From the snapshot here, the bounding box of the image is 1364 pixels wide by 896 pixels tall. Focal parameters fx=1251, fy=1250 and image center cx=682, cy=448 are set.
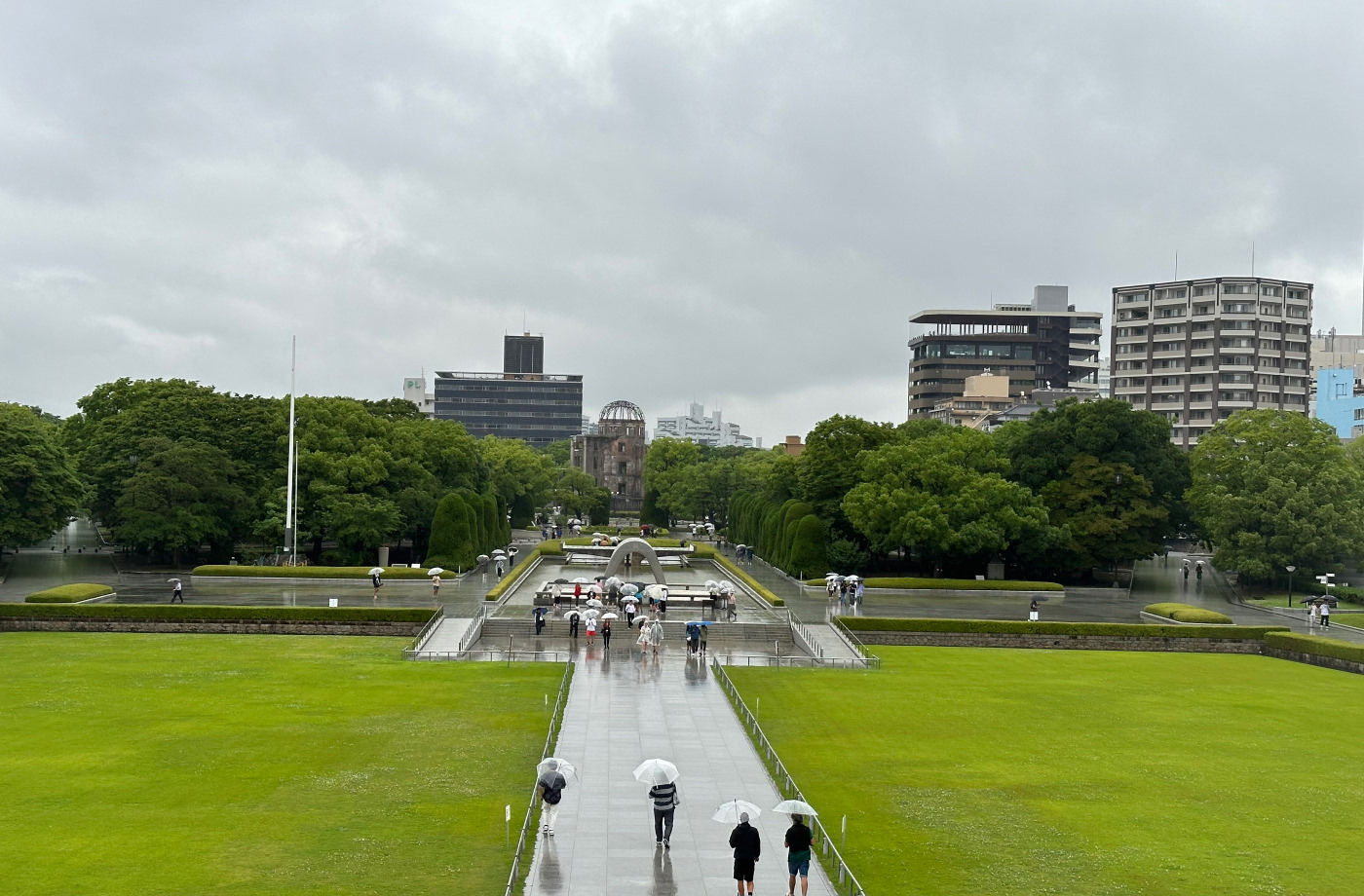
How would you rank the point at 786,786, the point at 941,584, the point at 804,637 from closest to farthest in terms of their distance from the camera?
the point at 786,786, the point at 804,637, the point at 941,584

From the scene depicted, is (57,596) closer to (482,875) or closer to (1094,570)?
(482,875)

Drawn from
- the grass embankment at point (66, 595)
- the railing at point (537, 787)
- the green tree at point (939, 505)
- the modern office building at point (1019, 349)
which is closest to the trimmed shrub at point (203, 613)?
the grass embankment at point (66, 595)

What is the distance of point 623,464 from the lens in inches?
6708

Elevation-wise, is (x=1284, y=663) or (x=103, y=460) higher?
A: (x=103, y=460)

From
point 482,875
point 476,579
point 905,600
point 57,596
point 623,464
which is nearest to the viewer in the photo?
point 482,875

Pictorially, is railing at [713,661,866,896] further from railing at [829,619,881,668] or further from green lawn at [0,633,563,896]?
railing at [829,619,881,668]

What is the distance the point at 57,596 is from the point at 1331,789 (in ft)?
150

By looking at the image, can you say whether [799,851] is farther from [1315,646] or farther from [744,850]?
[1315,646]

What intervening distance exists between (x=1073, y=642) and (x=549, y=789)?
33.8m

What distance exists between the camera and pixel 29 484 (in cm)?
6800

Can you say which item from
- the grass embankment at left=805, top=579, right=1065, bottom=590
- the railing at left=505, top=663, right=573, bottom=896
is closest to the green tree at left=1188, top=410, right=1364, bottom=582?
the grass embankment at left=805, top=579, right=1065, bottom=590

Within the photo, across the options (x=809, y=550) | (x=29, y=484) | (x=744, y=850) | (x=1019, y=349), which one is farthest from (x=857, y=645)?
(x=1019, y=349)

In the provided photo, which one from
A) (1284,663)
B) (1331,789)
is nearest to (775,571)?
(1284,663)

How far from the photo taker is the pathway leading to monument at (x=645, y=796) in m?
18.8
